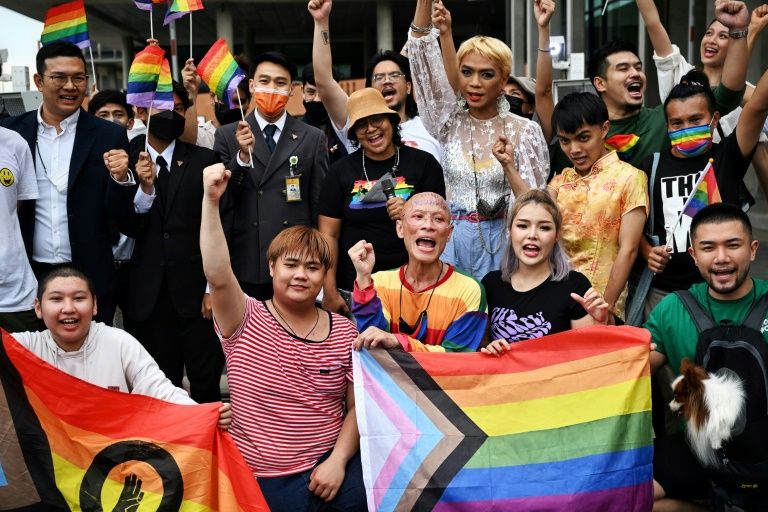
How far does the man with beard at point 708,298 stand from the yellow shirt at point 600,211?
Answer: 529mm

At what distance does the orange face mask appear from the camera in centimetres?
558

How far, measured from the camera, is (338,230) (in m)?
5.18

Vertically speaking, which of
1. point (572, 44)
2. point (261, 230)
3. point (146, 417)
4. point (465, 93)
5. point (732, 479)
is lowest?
point (732, 479)

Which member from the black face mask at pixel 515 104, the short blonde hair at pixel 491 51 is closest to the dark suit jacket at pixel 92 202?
the short blonde hair at pixel 491 51

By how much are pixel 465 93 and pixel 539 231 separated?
46.6 inches

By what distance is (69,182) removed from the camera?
511 centimetres

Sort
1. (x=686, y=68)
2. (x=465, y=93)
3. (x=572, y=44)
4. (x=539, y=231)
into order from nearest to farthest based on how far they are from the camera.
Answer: (x=539, y=231), (x=465, y=93), (x=686, y=68), (x=572, y=44)

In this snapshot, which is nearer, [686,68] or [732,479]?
[732,479]

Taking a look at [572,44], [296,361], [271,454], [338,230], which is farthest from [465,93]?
[572,44]

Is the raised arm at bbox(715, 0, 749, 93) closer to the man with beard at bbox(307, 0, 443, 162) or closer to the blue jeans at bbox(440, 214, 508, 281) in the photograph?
the blue jeans at bbox(440, 214, 508, 281)

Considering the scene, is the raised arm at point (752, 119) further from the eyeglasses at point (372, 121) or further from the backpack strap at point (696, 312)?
the eyeglasses at point (372, 121)

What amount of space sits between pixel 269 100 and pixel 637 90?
2165mm

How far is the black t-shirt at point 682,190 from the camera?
15.5 feet

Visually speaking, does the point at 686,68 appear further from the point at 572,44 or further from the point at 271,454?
the point at 572,44
